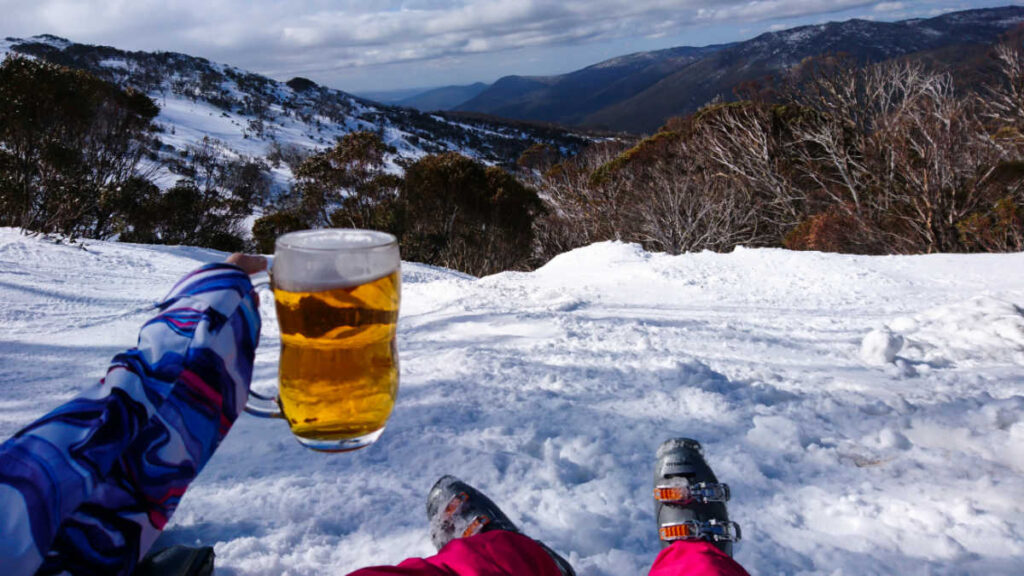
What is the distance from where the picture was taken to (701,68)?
118875mm

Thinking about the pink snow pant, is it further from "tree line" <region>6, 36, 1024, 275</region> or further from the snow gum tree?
"tree line" <region>6, 36, 1024, 275</region>

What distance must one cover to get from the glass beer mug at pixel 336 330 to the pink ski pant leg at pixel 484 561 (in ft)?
0.76

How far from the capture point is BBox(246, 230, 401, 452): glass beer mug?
0.77 metres

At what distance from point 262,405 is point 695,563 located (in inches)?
34.7

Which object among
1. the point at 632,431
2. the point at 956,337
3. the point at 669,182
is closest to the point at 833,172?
the point at 669,182

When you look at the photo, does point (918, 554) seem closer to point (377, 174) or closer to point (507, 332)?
point (507, 332)

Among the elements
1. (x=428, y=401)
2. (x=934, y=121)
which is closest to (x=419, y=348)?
(x=428, y=401)

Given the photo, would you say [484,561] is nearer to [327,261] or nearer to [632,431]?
[327,261]

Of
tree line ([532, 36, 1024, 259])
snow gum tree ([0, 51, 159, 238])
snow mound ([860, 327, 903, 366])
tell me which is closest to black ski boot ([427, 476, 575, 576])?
snow mound ([860, 327, 903, 366])

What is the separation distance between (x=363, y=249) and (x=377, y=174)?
14.0m

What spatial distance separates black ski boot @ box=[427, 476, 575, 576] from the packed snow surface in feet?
0.25

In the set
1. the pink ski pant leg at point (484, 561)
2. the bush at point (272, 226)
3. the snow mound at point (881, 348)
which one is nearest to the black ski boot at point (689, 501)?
the pink ski pant leg at point (484, 561)

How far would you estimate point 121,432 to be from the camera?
2.66 feet

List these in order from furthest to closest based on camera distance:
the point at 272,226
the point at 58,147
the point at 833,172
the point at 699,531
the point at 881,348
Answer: the point at 272,226 → the point at 833,172 → the point at 58,147 → the point at 881,348 → the point at 699,531
